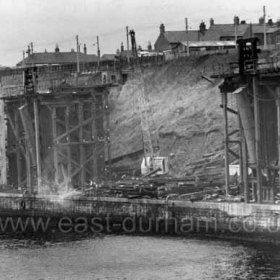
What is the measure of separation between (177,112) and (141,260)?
30.1m

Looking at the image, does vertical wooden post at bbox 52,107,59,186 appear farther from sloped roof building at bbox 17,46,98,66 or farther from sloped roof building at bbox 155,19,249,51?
sloped roof building at bbox 17,46,98,66

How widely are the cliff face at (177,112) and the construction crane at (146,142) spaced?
42 cm

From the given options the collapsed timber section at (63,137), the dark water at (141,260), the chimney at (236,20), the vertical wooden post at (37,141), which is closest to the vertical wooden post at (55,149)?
the collapsed timber section at (63,137)

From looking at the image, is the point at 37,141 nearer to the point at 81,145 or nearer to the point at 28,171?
the point at 28,171

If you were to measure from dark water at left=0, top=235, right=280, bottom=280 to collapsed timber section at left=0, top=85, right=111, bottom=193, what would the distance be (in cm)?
1373

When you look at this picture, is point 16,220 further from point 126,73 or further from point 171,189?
point 126,73

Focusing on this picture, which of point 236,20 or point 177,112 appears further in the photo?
point 236,20

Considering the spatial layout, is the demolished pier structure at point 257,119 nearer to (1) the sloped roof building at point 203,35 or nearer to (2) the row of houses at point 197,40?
(2) the row of houses at point 197,40

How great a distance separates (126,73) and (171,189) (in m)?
27.5

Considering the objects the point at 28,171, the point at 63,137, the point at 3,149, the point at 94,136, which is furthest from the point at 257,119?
the point at 3,149

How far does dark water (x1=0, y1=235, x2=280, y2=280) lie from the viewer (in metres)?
32.7

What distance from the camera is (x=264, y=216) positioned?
37.6 m

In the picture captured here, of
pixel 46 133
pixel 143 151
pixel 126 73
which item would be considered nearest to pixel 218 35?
pixel 126 73

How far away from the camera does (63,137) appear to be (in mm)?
54656
